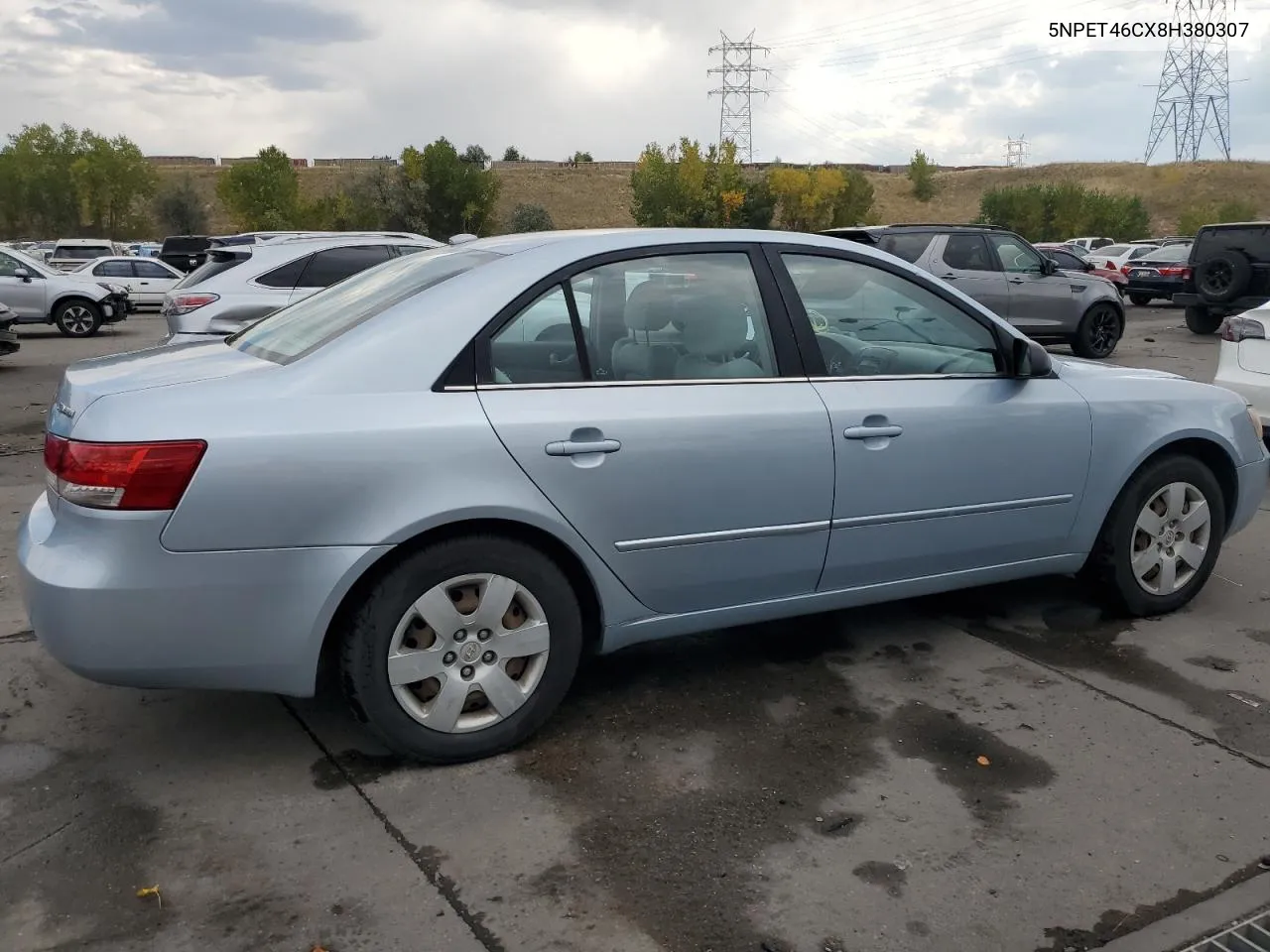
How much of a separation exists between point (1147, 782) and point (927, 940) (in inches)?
45.0

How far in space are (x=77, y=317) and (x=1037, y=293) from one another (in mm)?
15739

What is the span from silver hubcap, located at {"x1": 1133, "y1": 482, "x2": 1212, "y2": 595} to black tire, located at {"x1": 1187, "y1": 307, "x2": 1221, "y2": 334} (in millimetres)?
14424

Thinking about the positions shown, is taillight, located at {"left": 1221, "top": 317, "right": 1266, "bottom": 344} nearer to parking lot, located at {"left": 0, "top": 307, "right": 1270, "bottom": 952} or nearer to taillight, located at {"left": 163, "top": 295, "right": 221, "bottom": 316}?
parking lot, located at {"left": 0, "top": 307, "right": 1270, "bottom": 952}

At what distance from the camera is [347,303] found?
12.2 feet

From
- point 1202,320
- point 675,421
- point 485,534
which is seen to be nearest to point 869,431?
point 675,421

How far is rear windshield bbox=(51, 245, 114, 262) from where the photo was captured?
3406 cm

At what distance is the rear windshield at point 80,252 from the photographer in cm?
3406

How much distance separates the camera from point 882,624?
4621mm

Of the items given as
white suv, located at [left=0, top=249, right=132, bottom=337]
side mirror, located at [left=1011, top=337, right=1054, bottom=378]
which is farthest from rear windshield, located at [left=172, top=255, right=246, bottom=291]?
white suv, located at [left=0, top=249, right=132, bottom=337]

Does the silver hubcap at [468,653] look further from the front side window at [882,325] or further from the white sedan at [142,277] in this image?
the white sedan at [142,277]

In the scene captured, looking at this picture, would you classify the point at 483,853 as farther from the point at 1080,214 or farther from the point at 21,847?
the point at 1080,214

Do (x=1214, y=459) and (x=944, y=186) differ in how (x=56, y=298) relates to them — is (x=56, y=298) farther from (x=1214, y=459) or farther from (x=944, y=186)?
(x=944, y=186)

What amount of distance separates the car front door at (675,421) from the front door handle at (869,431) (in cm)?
10

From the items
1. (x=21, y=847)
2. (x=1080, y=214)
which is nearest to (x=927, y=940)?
(x=21, y=847)
